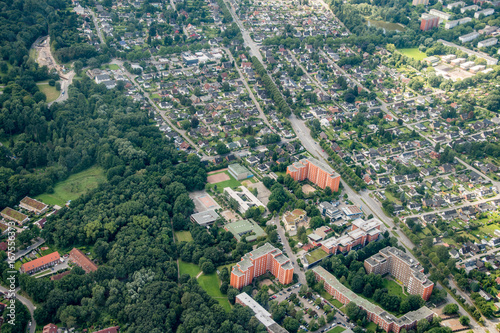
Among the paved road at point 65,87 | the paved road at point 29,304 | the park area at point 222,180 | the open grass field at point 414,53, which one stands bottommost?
the park area at point 222,180

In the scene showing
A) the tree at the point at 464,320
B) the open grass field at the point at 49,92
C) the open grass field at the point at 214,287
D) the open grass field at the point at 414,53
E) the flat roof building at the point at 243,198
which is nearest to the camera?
the tree at the point at 464,320

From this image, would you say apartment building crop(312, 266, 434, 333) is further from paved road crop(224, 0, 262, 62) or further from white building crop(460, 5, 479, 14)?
white building crop(460, 5, 479, 14)

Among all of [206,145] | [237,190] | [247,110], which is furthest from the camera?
[247,110]

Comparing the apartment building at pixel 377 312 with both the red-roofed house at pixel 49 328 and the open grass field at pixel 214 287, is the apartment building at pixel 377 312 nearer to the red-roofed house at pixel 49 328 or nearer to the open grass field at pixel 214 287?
the open grass field at pixel 214 287

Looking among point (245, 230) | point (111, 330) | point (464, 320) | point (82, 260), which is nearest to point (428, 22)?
point (245, 230)

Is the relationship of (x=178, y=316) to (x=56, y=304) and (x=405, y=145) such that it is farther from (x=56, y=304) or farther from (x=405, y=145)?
(x=405, y=145)

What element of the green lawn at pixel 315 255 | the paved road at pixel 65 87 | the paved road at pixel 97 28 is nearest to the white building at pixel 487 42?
the green lawn at pixel 315 255

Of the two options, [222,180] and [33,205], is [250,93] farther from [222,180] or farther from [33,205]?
[33,205]

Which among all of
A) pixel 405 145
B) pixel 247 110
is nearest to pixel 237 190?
pixel 247 110

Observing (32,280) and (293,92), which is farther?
(293,92)
